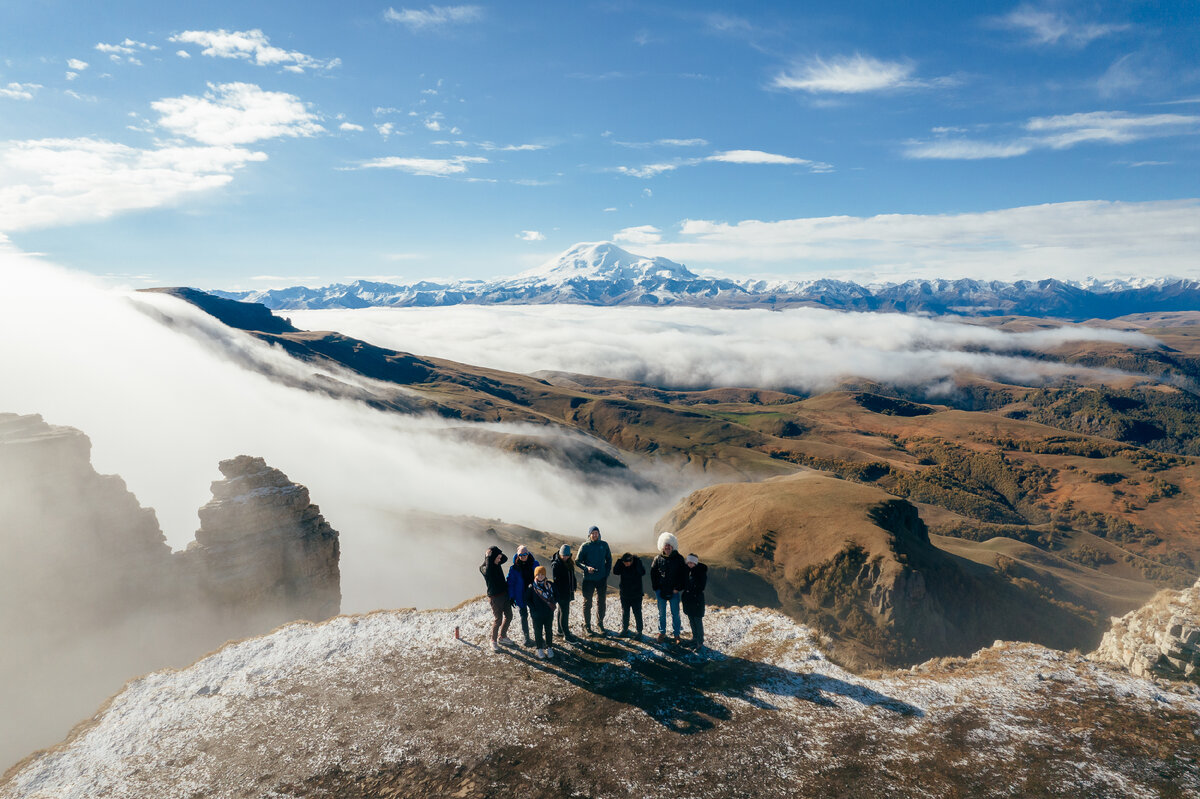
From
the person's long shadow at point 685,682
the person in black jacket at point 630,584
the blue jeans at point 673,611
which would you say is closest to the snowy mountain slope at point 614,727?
the person's long shadow at point 685,682

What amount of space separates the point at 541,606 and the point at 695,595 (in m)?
5.76

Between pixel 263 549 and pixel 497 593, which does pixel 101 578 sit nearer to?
pixel 263 549

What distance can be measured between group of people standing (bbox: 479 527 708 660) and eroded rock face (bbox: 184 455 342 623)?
36.9 meters

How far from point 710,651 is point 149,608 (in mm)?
44722

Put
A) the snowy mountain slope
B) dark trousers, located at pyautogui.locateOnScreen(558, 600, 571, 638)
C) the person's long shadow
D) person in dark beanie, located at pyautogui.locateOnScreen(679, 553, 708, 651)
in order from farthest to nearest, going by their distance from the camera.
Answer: dark trousers, located at pyautogui.locateOnScreen(558, 600, 571, 638), person in dark beanie, located at pyautogui.locateOnScreen(679, 553, 708, 651), the person's long shadow, the snowy mountain slope

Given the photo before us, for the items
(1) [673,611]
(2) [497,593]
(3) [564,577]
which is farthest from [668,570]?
(2) [497,593]

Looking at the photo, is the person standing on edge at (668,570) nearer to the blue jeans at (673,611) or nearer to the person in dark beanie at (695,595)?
the person in dark beanie at (695,595)

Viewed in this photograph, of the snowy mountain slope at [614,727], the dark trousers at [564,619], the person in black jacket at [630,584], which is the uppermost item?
the person in black jacket at [630,584]

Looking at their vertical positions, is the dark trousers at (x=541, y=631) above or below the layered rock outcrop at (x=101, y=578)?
above

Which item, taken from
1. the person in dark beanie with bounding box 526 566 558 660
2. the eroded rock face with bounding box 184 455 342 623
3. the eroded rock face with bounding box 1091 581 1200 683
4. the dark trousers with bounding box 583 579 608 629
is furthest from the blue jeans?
the eroded rock face with bounding box 184 455 342 623

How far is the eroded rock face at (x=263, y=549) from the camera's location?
4528 cm

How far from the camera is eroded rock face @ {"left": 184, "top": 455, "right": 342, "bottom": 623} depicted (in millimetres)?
45281

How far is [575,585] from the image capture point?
20.1 meters

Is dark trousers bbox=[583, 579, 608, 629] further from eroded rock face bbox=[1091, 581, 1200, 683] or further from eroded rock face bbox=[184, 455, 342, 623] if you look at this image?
eroded rock face bbox=[184, 455, 342, 623]
